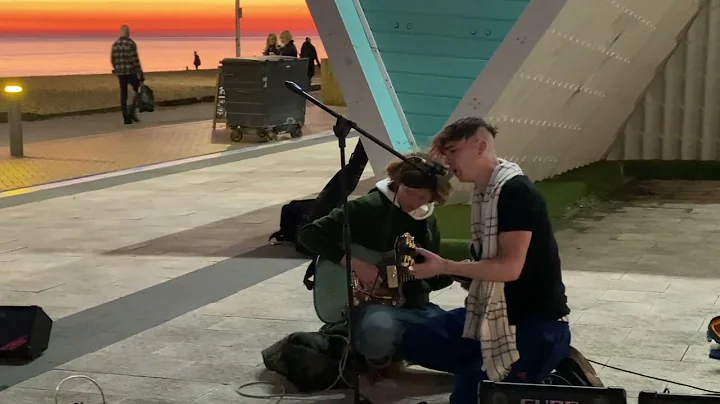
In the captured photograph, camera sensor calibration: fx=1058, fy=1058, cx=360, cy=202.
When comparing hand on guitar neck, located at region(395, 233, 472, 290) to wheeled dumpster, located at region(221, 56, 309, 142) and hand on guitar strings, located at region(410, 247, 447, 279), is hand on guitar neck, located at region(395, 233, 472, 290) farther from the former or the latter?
wheeled dumpster, located at region(221, 56, 309, 142)

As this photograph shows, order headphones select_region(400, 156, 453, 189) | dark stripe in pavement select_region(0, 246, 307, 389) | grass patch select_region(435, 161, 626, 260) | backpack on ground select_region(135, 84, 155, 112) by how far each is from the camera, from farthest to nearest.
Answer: backpack on ground select_region(135, 84, 155, 112)
grass patch select_region(435, 161, 626, 260)
dark stripe in pavement select_region(0, 246, 307, 389)
headphones select_region(400, 156, 453, 189)

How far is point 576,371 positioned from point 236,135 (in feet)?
40.9

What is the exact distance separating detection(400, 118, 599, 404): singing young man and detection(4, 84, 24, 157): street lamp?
10743 mm

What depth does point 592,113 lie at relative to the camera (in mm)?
10047

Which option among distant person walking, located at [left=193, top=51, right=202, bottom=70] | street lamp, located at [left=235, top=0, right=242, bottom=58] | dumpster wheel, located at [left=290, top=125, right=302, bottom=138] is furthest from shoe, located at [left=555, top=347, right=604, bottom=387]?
distant person walking, located at [left=193, top=51, right=202, bottom=70]

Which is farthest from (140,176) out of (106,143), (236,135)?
(236,135)

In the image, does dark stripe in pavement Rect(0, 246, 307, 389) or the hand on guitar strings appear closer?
the hand on guitar strings

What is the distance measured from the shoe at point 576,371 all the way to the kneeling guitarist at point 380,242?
66 cm

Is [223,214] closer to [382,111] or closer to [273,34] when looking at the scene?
[382,111]

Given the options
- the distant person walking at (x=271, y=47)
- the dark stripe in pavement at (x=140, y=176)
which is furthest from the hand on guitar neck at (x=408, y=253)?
the distant person walking at (x=271, y=47)

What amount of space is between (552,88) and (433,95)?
3.15ft

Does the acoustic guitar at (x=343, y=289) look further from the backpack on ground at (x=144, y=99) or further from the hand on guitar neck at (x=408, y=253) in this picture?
the backpack on ground at (x=144, y=99)

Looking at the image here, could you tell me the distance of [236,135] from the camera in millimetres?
16266

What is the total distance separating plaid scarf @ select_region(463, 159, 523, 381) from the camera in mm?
3936
